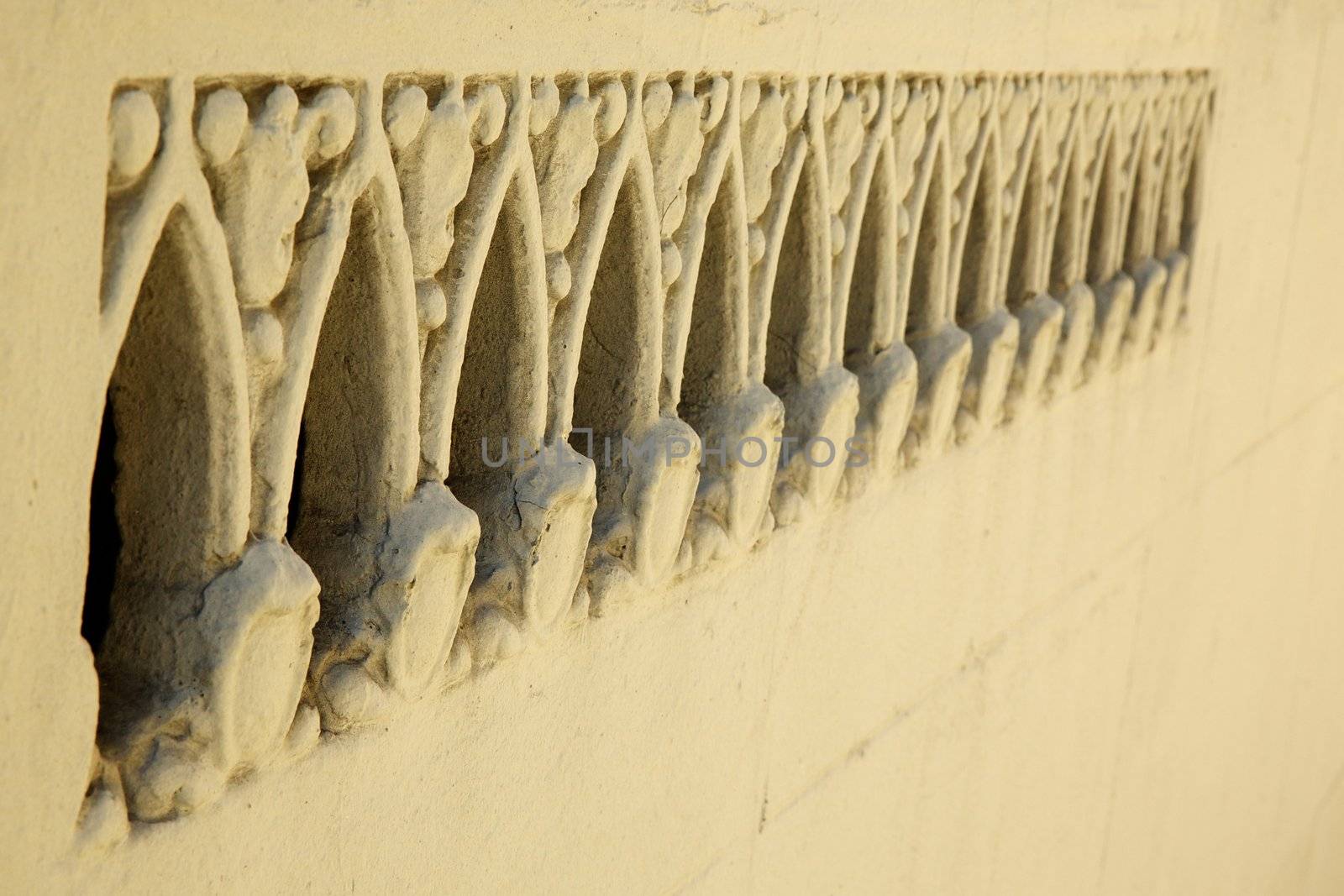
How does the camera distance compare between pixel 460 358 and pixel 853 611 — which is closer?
pixel 460 358

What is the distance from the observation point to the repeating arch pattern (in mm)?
811

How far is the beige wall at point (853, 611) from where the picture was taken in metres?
0.73

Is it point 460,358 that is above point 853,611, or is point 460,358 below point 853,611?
above

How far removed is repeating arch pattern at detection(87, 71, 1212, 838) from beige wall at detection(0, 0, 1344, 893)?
0.11 feet

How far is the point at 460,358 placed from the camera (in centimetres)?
97

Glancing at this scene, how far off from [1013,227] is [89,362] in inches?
53.6

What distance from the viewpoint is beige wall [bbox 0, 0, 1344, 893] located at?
0.73 meters

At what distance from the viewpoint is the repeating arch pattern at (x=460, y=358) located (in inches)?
31.9

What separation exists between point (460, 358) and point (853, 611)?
0.77m

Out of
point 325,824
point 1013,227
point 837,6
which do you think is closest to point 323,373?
point 325,824

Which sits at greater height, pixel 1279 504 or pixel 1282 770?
pixel 1279 504

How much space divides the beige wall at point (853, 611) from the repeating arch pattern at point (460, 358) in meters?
0.03

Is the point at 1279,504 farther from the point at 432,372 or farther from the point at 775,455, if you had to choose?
the point at 432,372

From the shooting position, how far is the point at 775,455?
135cm
